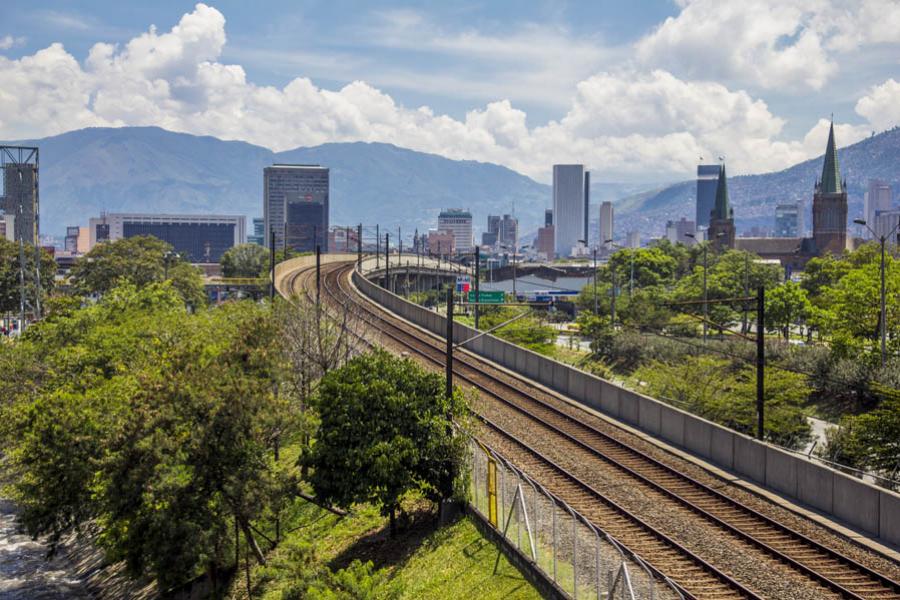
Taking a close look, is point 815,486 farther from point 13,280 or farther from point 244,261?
point 244,261

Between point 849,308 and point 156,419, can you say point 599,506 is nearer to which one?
point 156,419

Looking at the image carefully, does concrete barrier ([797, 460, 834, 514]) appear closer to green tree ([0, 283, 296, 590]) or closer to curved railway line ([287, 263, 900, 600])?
curved railway line ([287, 263, 900, 600])

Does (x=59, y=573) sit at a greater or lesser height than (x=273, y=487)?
lesser

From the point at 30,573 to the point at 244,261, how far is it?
434 feet

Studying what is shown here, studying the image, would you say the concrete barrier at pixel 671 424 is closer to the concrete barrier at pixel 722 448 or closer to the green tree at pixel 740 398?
the concrete barrier at pixel 722 448

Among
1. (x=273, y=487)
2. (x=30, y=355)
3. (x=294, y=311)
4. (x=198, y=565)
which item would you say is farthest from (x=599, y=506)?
(x=30, y=355)

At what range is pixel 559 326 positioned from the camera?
114875mm

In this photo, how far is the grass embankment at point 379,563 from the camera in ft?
68.5

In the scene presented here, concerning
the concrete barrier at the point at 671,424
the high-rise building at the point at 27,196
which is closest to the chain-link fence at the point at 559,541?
the concrete barrier at the point at 671,424

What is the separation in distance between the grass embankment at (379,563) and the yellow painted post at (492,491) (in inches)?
26.0

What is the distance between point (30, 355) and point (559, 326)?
2937 inches

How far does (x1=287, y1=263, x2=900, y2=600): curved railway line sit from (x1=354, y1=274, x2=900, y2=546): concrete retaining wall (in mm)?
1562

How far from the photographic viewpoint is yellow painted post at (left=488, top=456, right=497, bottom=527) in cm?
2555

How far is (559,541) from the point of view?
2255cm
